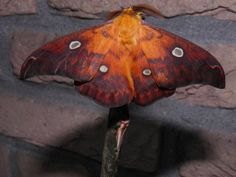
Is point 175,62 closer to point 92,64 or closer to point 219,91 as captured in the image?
point 92,64

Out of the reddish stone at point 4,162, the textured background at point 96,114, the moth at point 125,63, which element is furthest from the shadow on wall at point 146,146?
the moth at point 125,63

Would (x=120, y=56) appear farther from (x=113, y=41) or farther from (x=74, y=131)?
(x=74, y=131)

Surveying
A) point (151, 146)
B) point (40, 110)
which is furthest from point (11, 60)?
point (151, 146)

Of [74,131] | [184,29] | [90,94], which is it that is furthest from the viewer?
[74,131]

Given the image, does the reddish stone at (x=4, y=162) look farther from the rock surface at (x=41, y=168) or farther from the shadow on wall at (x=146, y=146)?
the shadow on wall at (x=146, y=146)

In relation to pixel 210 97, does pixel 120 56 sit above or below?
above

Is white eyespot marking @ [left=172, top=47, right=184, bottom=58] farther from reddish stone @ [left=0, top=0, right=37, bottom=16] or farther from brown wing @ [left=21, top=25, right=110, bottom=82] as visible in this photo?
reddish stone @ [left=0, top=0, right=37, bottom=16]

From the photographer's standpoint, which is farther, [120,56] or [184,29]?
[184,29]
